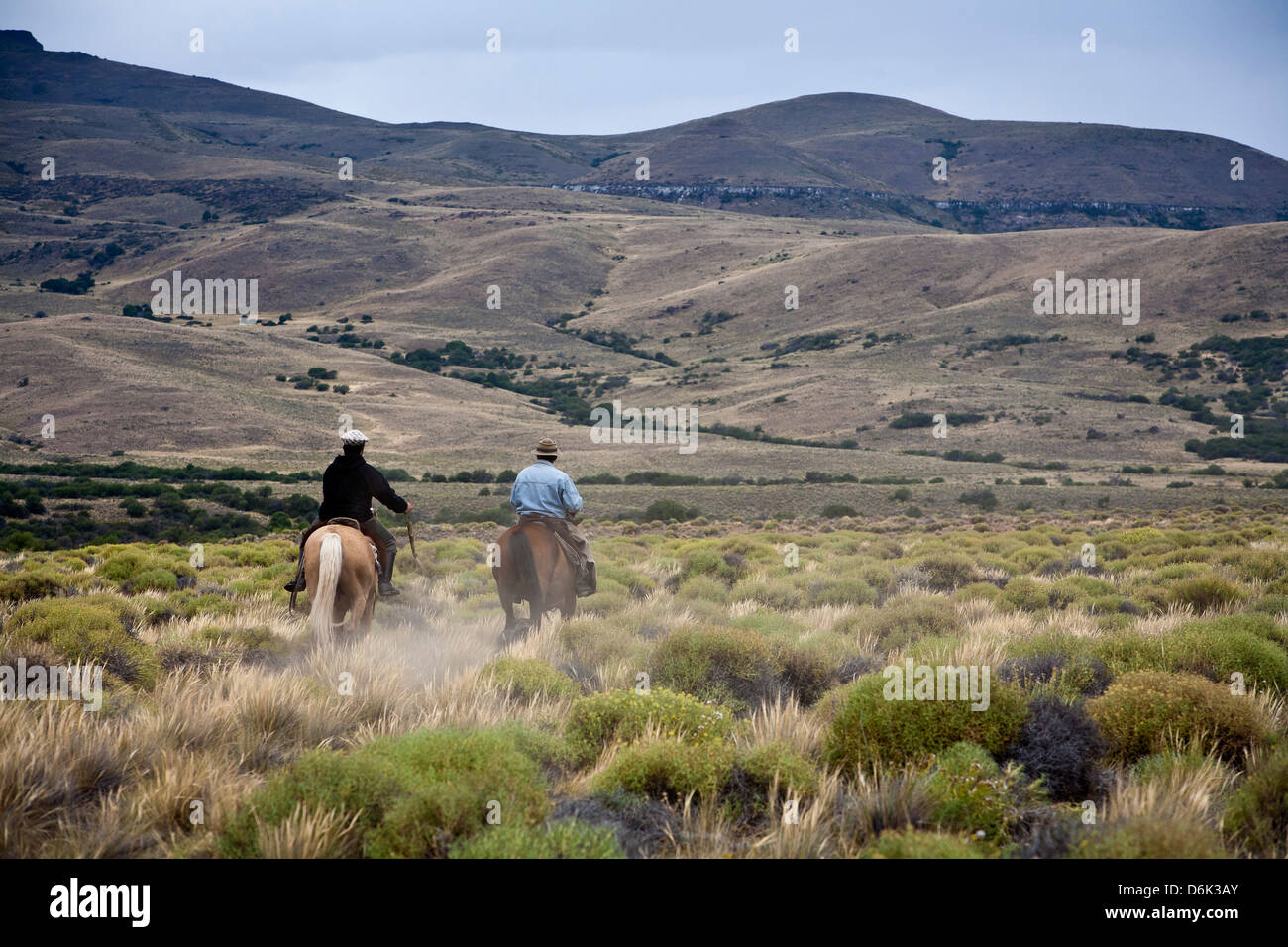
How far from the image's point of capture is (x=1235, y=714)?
195 inches

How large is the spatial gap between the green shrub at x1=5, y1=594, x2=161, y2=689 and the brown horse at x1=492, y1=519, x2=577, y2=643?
3360 mm

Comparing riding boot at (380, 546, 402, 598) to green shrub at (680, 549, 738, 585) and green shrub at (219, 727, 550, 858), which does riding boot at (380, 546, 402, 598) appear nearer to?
green shrub at (219, 727, 550, 858)

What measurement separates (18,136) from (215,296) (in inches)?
3844

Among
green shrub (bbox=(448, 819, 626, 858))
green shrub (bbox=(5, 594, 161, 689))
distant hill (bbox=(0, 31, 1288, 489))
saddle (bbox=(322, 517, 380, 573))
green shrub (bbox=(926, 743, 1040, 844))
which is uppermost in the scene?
distant hill (bbox=(0, 31, 1288, 489))

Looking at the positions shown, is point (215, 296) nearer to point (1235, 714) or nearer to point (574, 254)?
point (574, 254)

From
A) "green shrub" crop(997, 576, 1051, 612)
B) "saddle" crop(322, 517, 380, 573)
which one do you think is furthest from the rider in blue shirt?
"green shrub" crop(997, 576, 1051, 612)

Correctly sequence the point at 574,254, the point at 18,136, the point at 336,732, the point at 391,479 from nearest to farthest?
the point at 336,732 → the point at 391,479 → the point at 574,254 → the point at 18,136

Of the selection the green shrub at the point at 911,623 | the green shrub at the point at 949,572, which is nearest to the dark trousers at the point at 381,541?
the green shrub at the point at 911,623

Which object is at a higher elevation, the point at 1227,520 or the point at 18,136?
the point at 18,136

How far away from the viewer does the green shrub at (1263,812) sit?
383cm

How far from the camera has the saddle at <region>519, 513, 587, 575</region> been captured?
9.25 meters

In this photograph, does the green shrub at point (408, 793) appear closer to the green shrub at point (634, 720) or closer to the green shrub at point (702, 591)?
the green shrub at point (634, 720)

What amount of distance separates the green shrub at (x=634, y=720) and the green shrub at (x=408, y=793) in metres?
0.89
